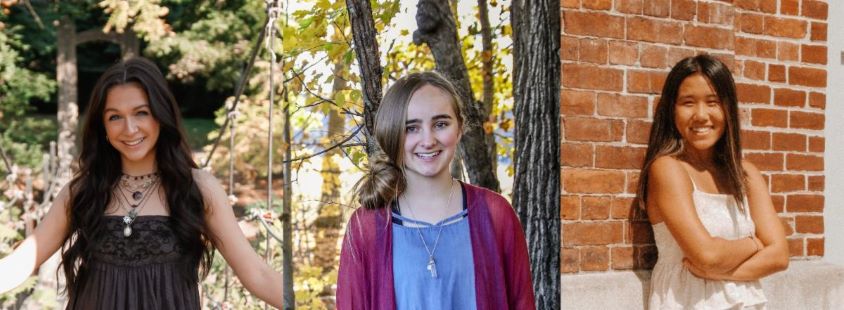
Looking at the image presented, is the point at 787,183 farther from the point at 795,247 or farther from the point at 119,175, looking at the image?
the point at 119,175

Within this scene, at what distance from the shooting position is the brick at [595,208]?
2496mm

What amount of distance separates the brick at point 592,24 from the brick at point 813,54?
3.09ft

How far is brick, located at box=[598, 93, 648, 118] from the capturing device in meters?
2.51

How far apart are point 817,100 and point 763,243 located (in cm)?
86

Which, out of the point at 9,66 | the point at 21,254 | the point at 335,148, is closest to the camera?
the point at 21,254

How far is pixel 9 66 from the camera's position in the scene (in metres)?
2.83

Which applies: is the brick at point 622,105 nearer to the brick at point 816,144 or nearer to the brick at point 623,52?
the brick at point 623,52

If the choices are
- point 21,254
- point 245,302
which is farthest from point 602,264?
point 21,254

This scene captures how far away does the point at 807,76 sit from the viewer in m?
3.09

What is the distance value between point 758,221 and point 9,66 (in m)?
2.43

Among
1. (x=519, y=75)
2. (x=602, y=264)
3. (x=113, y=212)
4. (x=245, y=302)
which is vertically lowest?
(x=245, y=302)

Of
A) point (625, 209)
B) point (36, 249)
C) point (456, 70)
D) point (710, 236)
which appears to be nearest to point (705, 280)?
point (710, 236)

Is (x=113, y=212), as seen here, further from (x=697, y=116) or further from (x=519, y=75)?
(x=697, y=116)

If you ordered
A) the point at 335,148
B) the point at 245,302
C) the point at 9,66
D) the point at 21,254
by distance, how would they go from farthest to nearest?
1. the point at 245,302
2. the point at 9,66
3. the point at 335,148
4. the point at 21,254
